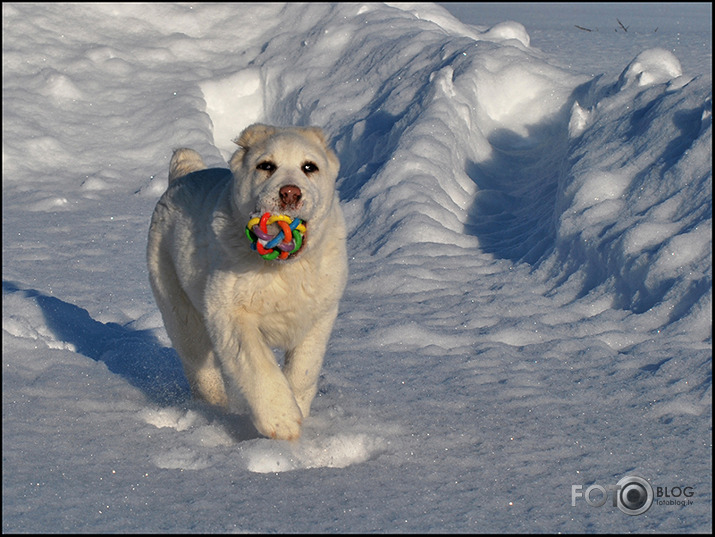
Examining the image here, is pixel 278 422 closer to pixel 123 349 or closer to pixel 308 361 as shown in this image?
pixel 308 361

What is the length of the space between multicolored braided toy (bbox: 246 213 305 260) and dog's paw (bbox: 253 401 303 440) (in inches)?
27.9

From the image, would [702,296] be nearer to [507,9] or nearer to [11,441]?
[11,441]

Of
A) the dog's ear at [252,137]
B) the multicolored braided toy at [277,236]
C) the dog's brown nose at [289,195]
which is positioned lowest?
the multicolored braided toy at [277,236]

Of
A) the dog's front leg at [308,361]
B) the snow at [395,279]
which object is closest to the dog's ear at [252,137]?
the dog's front leg at [308,361]

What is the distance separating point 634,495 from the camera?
3389 millimetres

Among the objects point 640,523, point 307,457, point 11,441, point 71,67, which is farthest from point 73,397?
point 71,67

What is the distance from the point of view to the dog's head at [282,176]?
3711mm

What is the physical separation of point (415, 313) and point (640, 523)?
295 cm

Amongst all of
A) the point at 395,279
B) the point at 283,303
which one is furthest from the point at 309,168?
the point at 395,279

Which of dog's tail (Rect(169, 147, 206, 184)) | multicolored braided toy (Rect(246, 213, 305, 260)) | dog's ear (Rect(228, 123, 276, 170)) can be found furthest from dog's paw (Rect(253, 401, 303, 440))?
dog's tail (Rect(169, 147, 206, 184))

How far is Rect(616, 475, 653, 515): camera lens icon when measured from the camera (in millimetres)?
3273

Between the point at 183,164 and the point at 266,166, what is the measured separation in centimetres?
143

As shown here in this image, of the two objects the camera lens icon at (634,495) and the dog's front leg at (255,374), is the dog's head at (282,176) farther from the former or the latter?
the camera lens icon at (634,495)

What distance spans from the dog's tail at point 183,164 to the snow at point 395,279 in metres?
1.18
